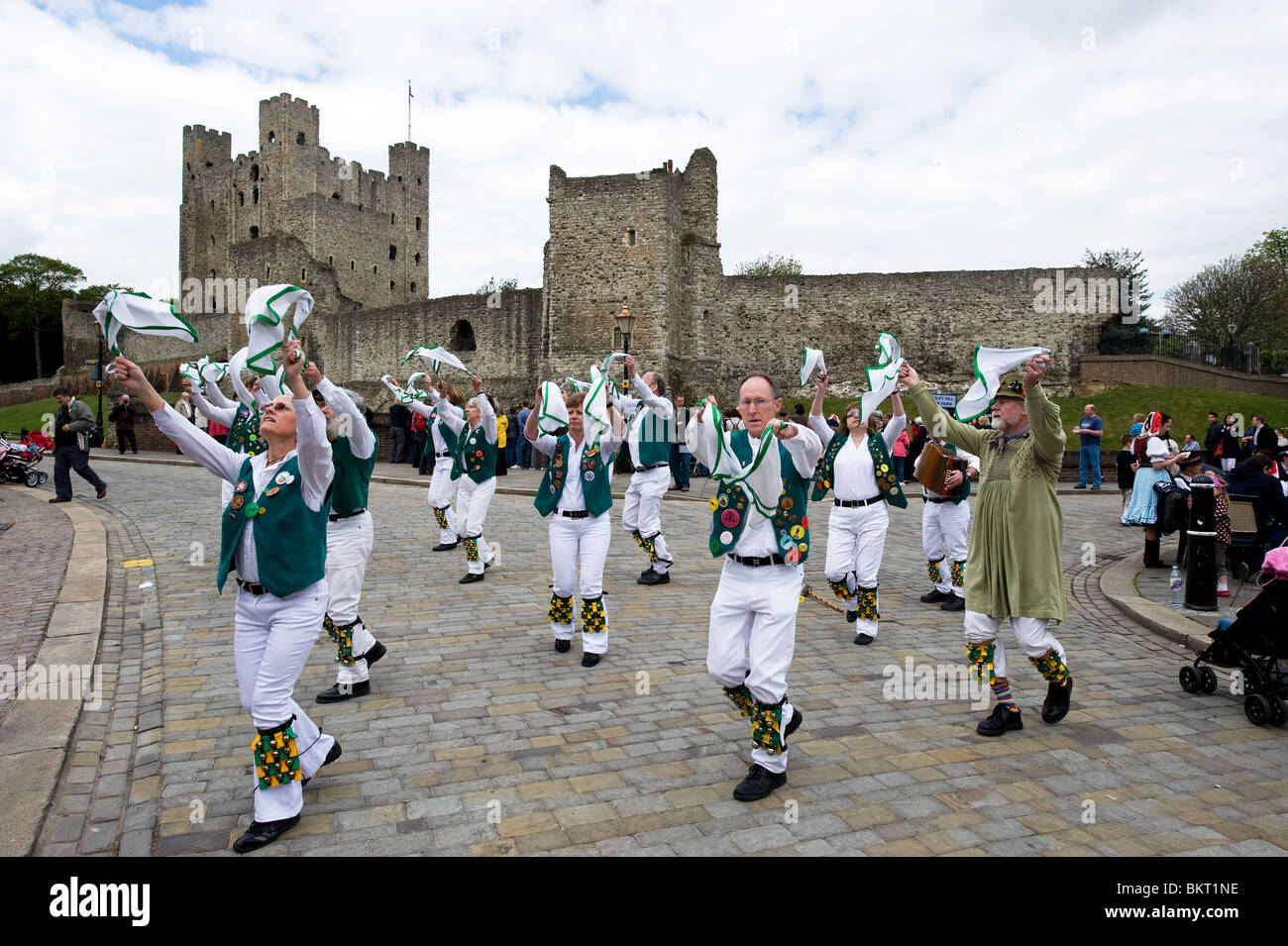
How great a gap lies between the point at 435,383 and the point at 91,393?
2377 inches

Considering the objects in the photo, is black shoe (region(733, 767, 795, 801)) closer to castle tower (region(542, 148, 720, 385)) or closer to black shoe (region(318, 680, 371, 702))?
black shoe (region(318, 680, 371, 702))

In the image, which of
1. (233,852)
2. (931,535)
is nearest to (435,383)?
(931,535)

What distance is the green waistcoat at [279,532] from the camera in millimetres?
3734

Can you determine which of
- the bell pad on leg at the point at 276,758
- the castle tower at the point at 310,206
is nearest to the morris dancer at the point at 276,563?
the bell pad on leg at the point at 276,758

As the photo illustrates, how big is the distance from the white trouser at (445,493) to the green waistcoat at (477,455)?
3.92 ft

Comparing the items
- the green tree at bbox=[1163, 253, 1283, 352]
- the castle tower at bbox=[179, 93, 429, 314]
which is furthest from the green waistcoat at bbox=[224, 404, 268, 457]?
the castle tower at bbox=[179, 93, 429, 314]

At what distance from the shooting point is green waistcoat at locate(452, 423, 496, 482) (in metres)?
9.64

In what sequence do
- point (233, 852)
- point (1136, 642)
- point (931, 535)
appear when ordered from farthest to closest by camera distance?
point (931, 535), point (1136, 642), point (233, 852)

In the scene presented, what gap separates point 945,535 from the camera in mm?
8398

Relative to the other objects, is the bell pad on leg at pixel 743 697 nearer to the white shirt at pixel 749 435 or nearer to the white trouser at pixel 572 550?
the white shirt at pixel 749 435

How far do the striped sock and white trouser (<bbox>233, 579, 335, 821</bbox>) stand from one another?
382 centimetres

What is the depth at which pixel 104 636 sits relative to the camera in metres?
6.63

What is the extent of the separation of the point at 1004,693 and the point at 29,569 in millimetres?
9656
